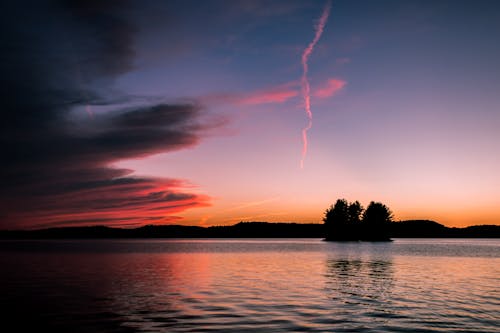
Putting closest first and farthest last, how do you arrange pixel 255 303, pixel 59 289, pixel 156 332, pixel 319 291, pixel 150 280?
pixel 156 332 → pixel 255 303 → pixel 319 291 → pixel 59 289 → pixel 150 280

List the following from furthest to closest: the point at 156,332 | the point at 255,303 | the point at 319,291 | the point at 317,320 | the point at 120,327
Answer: the point at 319,291 → the point at 255,303 → the point at 317,320 → the point at 120,327 → the point at 156,332

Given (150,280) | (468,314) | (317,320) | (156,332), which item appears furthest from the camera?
(150,280)

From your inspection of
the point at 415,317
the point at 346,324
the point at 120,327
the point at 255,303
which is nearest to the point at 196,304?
the point at 255,303

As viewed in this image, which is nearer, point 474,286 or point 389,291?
point 389,291

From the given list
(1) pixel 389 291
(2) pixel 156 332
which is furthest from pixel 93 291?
(1) pixel 389 291

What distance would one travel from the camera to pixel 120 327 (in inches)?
876

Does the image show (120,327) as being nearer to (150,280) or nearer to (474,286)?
(150,280)

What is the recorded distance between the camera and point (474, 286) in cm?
4003

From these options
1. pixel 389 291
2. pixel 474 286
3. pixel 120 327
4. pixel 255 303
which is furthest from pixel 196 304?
pixel 474 286

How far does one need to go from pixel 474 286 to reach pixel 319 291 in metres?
15.8

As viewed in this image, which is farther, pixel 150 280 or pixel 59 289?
pixel 150 280

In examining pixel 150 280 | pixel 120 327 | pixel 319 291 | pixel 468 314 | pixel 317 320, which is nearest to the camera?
pixel 120 327

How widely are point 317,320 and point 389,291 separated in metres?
14.8

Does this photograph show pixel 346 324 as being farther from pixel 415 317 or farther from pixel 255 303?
pixel 255 303
